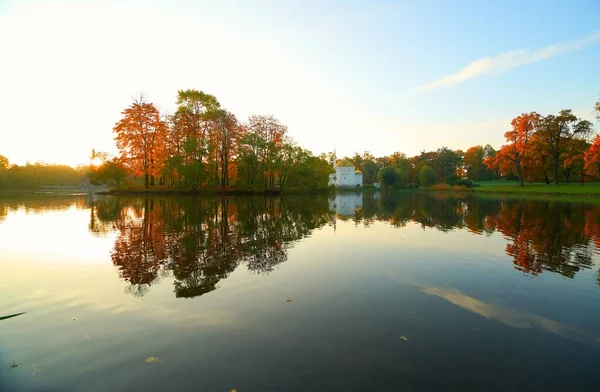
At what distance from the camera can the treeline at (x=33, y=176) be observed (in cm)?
10081

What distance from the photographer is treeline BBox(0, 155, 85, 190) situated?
101 meters

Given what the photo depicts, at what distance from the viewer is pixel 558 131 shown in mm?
73125

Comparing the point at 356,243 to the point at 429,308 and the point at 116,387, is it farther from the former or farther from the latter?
the point at 116,387

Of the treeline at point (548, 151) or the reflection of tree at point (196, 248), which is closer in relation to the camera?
the reflection of tree at point (196, 248)

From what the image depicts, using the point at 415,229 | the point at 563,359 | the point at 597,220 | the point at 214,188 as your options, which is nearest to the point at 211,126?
the point at 214,188

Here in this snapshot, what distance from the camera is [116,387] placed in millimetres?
5152

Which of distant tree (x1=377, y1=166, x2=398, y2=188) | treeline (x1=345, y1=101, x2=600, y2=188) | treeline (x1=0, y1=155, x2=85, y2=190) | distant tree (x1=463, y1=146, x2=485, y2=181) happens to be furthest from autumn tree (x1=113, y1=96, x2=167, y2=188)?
distant tree (x1=463, y1=146, x2=485, y2=181)

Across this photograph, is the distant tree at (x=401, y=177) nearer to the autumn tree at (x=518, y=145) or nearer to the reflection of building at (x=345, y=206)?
the autumn tree at (x=518, y=145)

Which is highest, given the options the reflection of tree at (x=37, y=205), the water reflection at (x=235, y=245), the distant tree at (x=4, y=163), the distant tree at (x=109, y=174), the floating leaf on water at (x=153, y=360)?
the distant tree at (x=4, y=163)

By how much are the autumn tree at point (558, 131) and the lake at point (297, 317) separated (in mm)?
73463

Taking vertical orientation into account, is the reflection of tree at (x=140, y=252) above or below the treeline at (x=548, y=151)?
Answer: below

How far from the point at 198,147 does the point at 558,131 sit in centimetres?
8251

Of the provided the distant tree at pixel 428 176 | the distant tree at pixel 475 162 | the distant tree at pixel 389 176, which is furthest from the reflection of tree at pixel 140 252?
the distant tree at pixel 475 162

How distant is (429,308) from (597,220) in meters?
28.3
